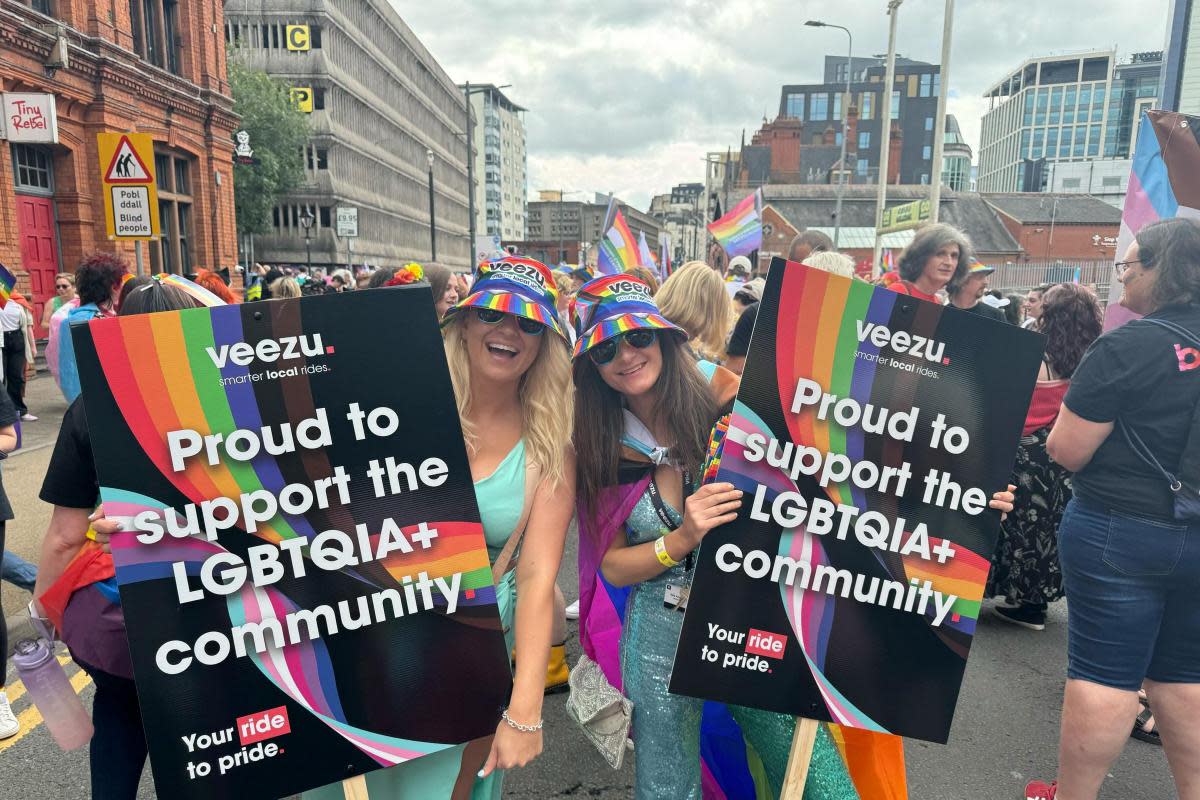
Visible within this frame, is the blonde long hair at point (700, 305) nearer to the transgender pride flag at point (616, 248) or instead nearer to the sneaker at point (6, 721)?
the sneaker at point (6, 721)

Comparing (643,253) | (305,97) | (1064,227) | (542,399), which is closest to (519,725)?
(542,399)

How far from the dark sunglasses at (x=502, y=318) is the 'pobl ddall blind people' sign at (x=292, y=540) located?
12.8 inches

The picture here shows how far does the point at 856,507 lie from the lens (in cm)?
183

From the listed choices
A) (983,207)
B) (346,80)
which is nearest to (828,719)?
(346,80)

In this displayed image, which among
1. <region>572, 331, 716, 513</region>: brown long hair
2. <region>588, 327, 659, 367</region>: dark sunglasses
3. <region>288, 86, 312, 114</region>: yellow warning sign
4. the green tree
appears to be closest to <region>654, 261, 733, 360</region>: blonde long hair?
<region>572, 331, 716, 513</region>: brown long hair

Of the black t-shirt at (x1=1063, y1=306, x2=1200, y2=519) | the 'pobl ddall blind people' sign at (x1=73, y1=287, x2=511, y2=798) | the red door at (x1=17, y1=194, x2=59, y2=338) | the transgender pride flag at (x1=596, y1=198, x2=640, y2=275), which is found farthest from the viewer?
the red door at (x1=17, y1=194, x2=59, y2=338)

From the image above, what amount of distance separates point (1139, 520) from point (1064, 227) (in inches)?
2668

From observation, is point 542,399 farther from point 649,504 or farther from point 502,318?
point 649,504

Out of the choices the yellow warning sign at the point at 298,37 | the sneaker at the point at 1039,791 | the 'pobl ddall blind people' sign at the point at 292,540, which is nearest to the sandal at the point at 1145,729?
the sneaker at the point at 1039,791

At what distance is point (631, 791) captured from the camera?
300cm

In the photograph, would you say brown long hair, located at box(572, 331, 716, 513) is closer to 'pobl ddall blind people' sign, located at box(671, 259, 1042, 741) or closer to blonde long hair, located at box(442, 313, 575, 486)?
blonde long hair, located at box(442, 313, 575, 486)

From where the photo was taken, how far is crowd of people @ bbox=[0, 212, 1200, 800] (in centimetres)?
193

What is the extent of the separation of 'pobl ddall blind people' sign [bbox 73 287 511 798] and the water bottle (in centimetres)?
92

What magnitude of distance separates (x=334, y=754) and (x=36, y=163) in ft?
58.2
